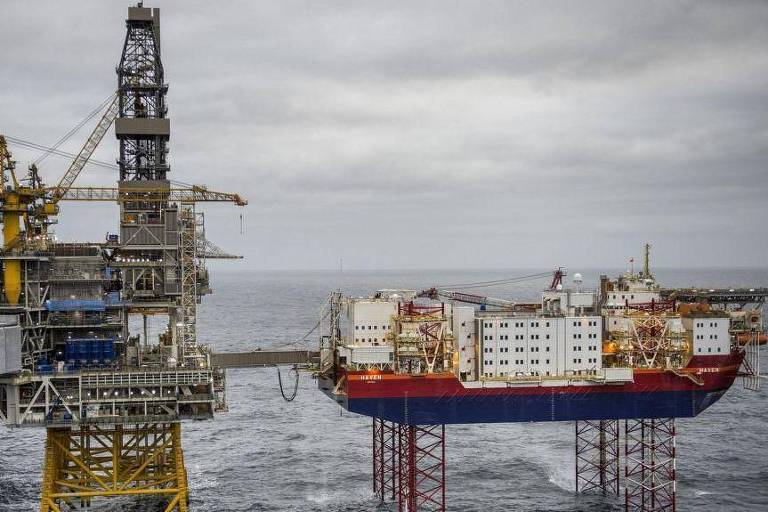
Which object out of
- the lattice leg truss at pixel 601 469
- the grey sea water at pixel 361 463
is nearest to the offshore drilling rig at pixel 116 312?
the grey sea water at pixel 361 463

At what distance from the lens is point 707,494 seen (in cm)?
4403

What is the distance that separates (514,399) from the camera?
40000 millimetres

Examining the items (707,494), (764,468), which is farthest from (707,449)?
(707,494)

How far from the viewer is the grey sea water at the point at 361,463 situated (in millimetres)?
43125

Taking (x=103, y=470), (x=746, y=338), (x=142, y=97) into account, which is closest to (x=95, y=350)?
(x=103, y=470)

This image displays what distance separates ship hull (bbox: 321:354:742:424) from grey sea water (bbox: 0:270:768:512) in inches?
228

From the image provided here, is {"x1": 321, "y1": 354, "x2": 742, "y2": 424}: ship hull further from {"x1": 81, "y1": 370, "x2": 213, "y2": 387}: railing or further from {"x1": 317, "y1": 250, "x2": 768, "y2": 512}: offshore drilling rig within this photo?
{"x1": 81, "y1": 370, "x2": 213, "y2": 387}: railing

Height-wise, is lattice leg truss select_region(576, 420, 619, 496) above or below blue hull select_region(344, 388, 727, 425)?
below

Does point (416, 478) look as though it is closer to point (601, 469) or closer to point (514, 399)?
point (514, 399)

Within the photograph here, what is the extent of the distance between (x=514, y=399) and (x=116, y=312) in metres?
20.9

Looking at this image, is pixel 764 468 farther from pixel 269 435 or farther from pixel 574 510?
pixel 269 435

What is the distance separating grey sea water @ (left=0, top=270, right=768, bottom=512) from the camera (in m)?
43.1

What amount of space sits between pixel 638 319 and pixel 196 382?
23.5 metres

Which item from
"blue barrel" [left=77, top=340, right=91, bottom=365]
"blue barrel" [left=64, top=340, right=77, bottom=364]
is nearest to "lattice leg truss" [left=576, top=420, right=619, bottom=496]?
"blue barrel" [left=77, top=340, right=91, bottom=365]
